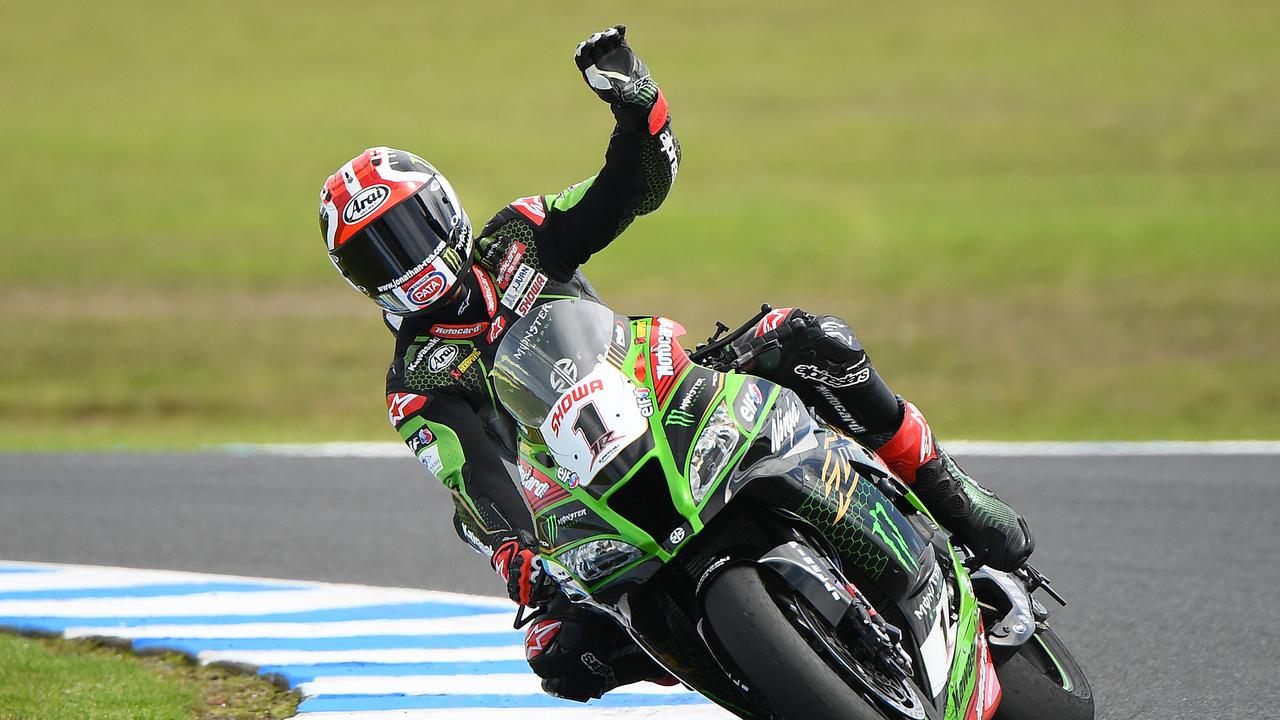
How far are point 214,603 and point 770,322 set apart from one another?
3.70 meters

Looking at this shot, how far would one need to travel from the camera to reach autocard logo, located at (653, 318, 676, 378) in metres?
3.90

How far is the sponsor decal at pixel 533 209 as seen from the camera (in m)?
5.27

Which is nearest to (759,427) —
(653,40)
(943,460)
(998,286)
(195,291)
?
(943,460)

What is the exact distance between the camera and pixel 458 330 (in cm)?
497

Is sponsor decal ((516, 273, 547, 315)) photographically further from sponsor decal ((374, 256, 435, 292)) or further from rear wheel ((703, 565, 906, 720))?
rear wheel ((703, 565, 906, 720))

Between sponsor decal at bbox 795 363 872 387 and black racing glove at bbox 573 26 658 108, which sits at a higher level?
black racing glove at bbox 573 26 658 108

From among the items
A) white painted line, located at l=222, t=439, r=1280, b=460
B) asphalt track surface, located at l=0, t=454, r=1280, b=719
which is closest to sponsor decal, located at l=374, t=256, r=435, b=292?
asphalt track surface, located at l=0, t=454, r=1280, b=719

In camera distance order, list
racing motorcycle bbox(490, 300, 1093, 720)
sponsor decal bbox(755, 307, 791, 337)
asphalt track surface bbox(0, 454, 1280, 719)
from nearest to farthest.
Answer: racing motorcycle bbox(490, 300, 1093, 720), sponsor decal bbox(755, 307, 791, 337), asphalt track surface bbox(0, 454, 1280, 719)

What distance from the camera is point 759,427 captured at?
3834 mm

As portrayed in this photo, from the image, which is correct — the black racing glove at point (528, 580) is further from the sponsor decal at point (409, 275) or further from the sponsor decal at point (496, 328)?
the sponsor decal at point (409, 275)

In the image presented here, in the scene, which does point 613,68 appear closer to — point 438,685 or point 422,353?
point 422,353

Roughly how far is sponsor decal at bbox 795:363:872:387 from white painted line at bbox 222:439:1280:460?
5787mm

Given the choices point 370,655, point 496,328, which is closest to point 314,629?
point 370,655

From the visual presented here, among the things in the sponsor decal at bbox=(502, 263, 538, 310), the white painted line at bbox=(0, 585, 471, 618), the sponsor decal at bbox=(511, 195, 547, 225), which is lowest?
the sponsor decal at bbox=(502, 263, 538, 310)
